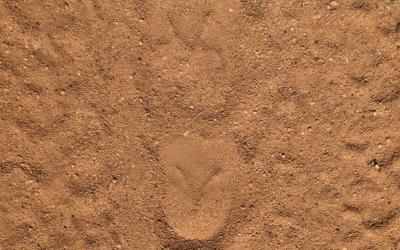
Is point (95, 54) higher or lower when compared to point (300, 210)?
higher

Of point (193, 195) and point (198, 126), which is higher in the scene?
point (198, 126)

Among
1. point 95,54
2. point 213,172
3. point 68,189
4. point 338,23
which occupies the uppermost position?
point 338,23

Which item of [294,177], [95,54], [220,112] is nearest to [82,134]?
[95,54]

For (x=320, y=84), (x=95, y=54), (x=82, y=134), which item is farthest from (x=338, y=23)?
(x=82, y=134)

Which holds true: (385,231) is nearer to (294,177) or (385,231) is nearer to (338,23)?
(294,177)
